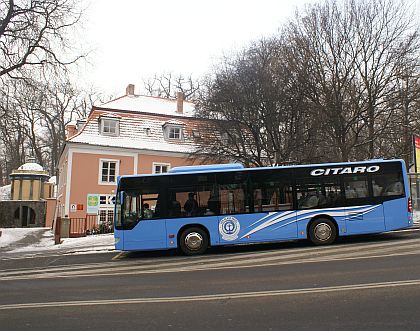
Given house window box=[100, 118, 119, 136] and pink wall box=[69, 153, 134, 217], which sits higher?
house window box=[100, 118, 119, 136]

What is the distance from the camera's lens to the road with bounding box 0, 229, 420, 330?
19.3 ft

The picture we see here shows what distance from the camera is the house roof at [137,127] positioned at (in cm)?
3516

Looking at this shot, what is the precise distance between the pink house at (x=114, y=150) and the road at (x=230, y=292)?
20.3m

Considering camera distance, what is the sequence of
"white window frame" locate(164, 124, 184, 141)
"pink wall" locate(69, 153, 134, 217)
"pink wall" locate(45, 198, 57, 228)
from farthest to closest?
"pink wall" locate(45, 198, 57, 228), "white window frame" locate(164, 124, 184, 141), "pink wall" locate(69, 153, 134, 217)

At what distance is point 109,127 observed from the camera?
35938 millimetres

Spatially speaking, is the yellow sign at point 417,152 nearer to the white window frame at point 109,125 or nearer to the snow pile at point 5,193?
the white window frame at point 109,125

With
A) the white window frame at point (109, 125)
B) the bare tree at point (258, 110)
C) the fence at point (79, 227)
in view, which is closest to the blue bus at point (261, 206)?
the fence at point (79, 227)

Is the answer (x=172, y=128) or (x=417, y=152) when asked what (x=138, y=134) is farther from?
(x=417, y=152)

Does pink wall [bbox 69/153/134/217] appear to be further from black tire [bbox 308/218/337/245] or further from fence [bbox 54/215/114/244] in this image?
black tire [bbox 308/218/337/245]

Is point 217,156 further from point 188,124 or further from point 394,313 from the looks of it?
point 394,313

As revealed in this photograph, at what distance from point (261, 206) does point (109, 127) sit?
79.2 ft

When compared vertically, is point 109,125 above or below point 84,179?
above

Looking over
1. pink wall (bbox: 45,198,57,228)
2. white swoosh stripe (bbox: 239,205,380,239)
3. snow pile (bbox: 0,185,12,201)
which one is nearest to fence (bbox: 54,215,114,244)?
white swoosh stripe (bbox: 239,205,380,239)

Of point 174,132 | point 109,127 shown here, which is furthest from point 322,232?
point 174,132
